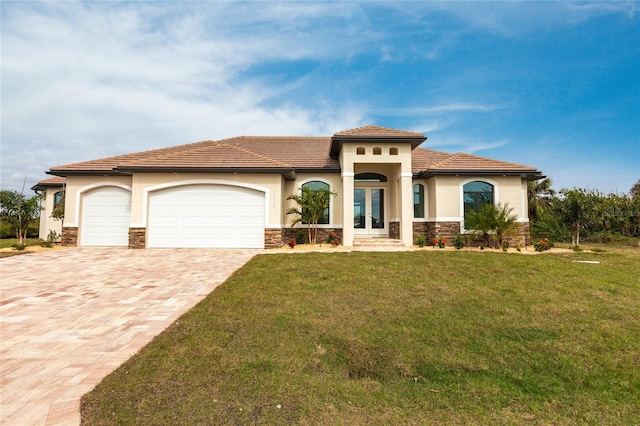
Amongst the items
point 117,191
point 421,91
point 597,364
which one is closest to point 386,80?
point 421,91

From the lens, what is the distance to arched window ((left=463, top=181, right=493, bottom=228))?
14.8 metres

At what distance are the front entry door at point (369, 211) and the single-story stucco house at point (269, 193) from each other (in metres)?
0.06

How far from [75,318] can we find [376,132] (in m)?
12.8

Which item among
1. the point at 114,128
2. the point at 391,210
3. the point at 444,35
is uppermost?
the point at 444,35

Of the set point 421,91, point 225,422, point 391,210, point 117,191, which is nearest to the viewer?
point 225,422

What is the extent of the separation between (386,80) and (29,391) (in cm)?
1958

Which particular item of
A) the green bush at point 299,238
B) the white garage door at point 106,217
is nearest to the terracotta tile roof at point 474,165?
the green bush at point 299,238

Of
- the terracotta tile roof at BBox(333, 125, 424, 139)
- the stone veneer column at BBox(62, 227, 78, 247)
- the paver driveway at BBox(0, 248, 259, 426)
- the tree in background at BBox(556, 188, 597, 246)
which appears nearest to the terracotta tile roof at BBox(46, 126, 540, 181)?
the terracotta tile roof at BBox(333, 125, 424, 139)

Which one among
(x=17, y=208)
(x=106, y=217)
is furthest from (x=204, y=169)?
(x=17, y=208)

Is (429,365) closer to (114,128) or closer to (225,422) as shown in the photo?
(225,422)

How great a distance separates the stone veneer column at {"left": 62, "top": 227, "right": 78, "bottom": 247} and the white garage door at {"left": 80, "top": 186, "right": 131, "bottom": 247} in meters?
0.23

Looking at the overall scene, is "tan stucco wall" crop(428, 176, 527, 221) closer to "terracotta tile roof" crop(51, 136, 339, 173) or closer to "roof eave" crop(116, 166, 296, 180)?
"terracotta tile roof" crop(51, 136, 339, 173)

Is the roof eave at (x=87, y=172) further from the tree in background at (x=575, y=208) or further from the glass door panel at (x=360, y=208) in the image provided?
the tree in background at (x=575, y=208)

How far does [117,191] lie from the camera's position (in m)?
14.6
